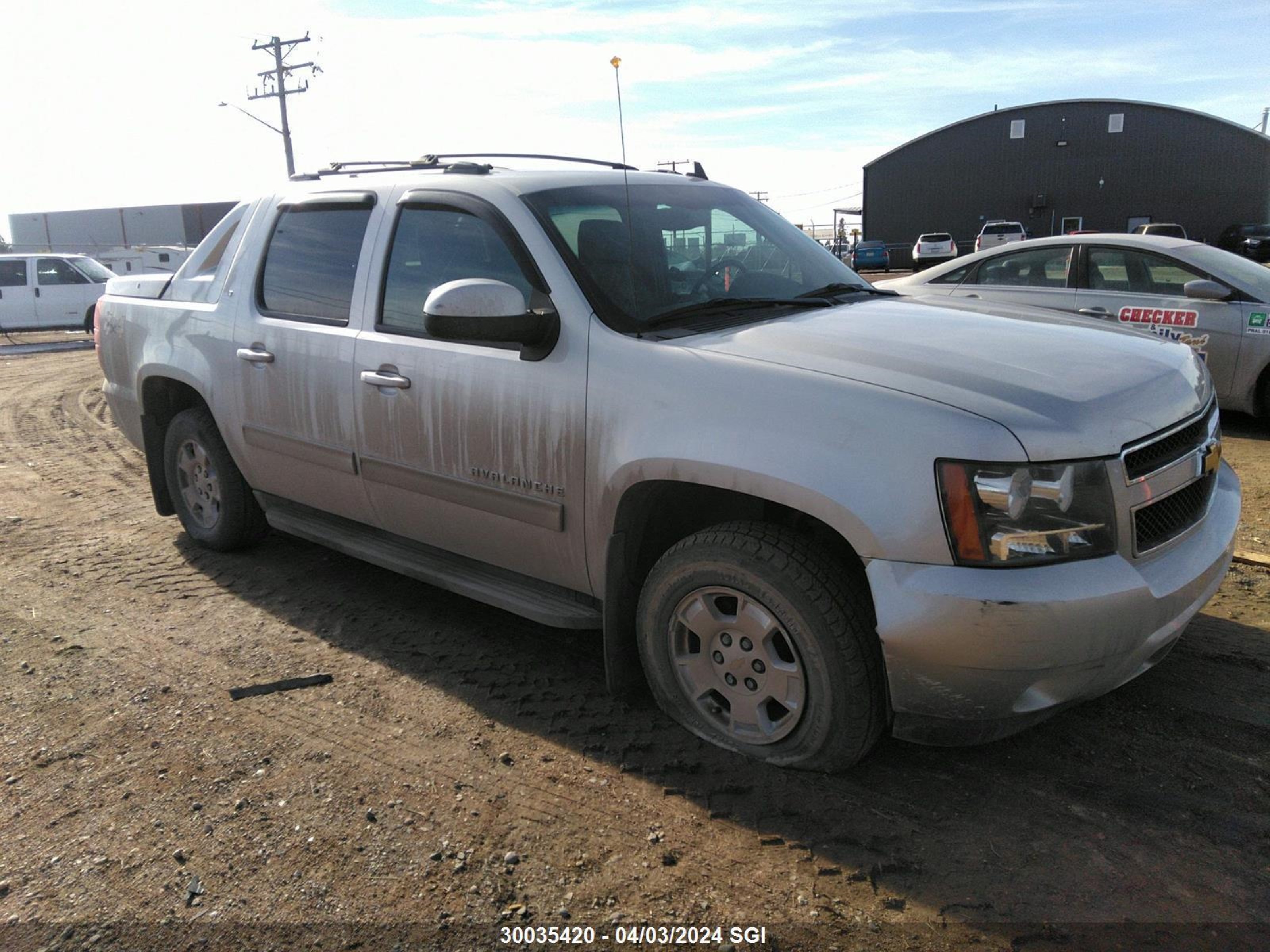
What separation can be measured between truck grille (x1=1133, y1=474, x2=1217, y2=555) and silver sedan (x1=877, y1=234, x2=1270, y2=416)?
12.9 feet

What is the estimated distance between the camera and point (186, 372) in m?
4.74

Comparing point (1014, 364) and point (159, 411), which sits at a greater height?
point (1014, 364)

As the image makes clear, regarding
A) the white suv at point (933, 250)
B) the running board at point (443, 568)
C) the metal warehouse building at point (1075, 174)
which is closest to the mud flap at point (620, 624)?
the running board at point (443, 568)

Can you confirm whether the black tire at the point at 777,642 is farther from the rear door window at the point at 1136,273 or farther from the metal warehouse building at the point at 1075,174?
the metal warehouse building at the point at 1075,174

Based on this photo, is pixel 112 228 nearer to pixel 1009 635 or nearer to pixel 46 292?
pixel 46 292

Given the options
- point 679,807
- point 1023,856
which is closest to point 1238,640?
point 1023,856

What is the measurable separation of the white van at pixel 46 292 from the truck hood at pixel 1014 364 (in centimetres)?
1989

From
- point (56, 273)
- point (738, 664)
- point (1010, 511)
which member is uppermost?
point (56, 273)

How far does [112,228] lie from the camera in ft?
184

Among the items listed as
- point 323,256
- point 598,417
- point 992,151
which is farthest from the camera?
point 992,151

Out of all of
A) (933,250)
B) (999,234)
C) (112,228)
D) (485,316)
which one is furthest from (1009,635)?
(112,228)

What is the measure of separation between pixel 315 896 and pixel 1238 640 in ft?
11.1

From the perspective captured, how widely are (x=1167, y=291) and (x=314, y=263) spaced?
6.20m

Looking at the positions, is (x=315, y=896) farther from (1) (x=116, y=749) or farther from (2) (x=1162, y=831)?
(2) (x=1162, y=831)
